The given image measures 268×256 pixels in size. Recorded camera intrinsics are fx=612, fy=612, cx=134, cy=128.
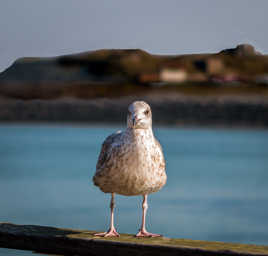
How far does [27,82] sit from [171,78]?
12018 millimetres

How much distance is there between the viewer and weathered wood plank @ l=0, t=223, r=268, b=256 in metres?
3.41

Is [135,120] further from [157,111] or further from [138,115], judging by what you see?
[157,111]

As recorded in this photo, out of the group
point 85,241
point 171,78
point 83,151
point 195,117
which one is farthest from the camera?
point 171,78

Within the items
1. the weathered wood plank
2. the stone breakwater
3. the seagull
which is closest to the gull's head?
the seagull

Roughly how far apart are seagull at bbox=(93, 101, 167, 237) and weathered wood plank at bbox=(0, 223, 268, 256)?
31 centimetres

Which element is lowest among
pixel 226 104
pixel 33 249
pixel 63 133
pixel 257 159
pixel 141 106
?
pixel 33 249

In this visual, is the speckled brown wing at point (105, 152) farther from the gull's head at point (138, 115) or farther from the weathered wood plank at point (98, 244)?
the weathered wood plank at point (98, 244)

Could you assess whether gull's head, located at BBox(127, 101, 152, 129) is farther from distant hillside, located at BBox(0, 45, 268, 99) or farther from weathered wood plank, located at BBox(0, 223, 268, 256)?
distant hillside, located at BBox(0, 45, 268, 99)

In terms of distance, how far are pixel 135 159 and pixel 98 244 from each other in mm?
581

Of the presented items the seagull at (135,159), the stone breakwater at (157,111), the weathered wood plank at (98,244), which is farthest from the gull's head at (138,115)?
the stone breakwater at (157,111)

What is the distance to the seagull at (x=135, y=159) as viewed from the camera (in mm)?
3436

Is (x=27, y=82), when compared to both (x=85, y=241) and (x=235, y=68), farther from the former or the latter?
(x=85, y=241)

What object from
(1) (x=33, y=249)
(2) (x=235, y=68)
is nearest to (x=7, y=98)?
(2) (x=235, y=68)

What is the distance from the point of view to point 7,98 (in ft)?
138
